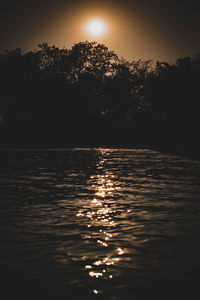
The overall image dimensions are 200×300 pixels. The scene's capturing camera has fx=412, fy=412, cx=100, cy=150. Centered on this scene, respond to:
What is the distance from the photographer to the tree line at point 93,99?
68562mm

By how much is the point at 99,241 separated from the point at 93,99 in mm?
79445

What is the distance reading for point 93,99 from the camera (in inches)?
3484

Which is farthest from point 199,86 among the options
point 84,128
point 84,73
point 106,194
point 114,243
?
point 114,243

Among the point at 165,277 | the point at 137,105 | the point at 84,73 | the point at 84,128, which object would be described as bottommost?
the point at 165,277

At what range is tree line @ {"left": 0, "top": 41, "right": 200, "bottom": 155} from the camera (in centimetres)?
6856

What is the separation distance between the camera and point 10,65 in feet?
296

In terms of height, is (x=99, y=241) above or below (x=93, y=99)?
below

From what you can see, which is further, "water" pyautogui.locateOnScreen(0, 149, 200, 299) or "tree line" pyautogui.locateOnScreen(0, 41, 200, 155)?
"tree line" pyautogui.locateOnScreen(0, 41, 200, 155)

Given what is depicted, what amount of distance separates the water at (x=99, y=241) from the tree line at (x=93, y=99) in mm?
44184

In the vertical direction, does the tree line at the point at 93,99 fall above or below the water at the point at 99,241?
above

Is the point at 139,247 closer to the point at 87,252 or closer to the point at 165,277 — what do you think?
the point at 87,252

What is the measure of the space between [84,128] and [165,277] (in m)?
70.6

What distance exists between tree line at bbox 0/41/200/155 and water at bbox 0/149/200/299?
145ft

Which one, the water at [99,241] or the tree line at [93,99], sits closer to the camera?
the water at [99,241]
